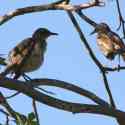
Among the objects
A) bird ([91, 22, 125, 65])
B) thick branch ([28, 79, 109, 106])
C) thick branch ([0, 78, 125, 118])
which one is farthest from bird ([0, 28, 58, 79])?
thick branch ([0, 78, 125, 118])

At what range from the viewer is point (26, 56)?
6098mm

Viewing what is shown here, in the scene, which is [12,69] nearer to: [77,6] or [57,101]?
[77,6]

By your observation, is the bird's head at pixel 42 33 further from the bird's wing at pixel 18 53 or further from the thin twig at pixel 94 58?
the thin twig at pixel 94 58

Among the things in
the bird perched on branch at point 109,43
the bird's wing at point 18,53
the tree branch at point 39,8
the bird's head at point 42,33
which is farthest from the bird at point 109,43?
the tree branch at point 39,8

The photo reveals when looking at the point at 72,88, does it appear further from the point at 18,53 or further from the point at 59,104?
the point at 18,53

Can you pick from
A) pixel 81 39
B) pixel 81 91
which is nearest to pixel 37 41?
pixel 81 39

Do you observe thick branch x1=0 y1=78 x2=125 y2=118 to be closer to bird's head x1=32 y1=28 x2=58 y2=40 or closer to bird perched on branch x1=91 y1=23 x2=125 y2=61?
bird perched on branch x1=91 y1=23 x2=125 y2=61

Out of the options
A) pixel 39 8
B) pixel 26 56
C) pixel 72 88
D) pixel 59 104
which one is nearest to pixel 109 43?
pixel 26 56

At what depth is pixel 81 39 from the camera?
5020 mm

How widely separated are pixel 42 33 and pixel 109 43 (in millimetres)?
1066

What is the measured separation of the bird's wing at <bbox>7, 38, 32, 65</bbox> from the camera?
19.0 feet

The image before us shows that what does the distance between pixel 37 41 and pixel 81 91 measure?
2743 millimetres

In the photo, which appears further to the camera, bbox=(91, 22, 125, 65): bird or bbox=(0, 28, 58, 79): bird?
bbox=(91, 22, 125, 65): bird

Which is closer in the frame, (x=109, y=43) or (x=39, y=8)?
(x=39, y=8)
